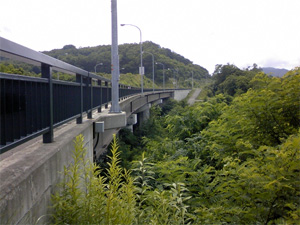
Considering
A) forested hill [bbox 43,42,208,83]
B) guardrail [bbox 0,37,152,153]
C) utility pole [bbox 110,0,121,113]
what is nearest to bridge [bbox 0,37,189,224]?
guardrail [bbox 0,37,152,153]

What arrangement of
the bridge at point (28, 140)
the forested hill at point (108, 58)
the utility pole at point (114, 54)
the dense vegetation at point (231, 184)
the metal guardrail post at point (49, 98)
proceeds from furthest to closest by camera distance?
the forested hill at point (108, 58) < the utility pole at point (114, 54) < the metal guardrail post at point (49, 98) < the dense vegetation at point (231, 184) < the bridge at point (28, 140)

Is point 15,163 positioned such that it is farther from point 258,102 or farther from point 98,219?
point 258,102

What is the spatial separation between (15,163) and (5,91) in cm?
76

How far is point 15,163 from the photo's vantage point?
3107 millimetres

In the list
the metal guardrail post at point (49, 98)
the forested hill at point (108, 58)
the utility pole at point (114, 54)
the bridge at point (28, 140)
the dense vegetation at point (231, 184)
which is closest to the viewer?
the bridge at point (28, 140)

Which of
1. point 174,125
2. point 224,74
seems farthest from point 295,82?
point 224,74

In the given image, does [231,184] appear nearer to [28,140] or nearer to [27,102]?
[28,140]

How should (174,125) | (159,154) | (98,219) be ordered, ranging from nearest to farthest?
(98,219)
(159,154)
(174,125)

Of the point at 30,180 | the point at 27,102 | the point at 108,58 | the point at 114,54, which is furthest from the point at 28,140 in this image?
the point at 108,58

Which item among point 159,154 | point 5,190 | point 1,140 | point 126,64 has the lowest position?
point 159,154

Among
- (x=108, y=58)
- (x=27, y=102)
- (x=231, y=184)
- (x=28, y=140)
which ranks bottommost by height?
(x=231, y=184)

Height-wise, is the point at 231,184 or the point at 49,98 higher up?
the point at 49,98

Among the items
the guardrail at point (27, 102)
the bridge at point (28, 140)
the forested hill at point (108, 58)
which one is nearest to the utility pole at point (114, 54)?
the guardrail at point (27, 102)

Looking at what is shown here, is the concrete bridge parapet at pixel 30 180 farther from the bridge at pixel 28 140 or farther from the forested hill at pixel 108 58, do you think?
the forested hill at pixel 108 58
